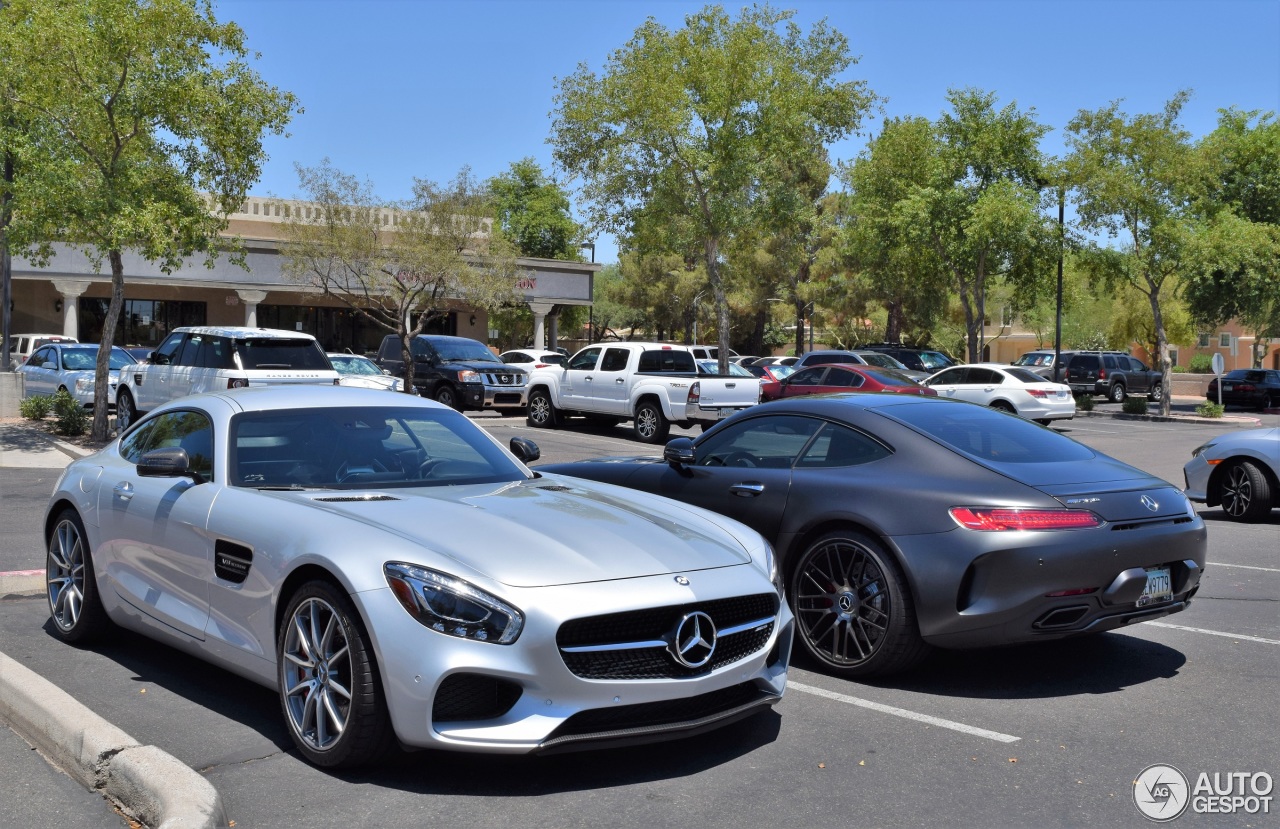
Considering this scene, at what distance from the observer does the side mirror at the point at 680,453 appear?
23.3 feet

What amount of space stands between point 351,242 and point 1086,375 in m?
30.0

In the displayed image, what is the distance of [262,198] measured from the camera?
1624 inches

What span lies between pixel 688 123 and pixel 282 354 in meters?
16.3

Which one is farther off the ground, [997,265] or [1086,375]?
[997,265]

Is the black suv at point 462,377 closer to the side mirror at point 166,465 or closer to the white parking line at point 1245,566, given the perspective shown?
the white parking line at point 1245,566

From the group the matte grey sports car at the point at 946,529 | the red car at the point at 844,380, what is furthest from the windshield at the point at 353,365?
the matte grey sports car at the point at 946,529

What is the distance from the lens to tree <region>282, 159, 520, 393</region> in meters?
27.5

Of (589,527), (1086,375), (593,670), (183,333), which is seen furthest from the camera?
(1086,375)

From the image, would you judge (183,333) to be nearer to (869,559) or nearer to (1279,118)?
(869,559)

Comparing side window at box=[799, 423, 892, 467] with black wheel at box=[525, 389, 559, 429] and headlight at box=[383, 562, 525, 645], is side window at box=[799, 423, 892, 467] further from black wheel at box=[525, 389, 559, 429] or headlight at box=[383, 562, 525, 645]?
black wheel at box=[525, 389, 559, 429]

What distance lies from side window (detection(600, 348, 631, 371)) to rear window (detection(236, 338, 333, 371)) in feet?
20.9

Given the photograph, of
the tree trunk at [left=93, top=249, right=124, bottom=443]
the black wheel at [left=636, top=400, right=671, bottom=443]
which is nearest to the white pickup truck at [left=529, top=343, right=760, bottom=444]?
the black wheel at [left=636, top=400, right=671, bottom=443]

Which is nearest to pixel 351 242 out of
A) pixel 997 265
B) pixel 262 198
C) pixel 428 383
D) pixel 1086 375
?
pixel 428 383

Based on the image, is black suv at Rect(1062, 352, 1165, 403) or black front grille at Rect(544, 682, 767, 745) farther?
black suv at Rect(1062, 352, 1165, 403)
